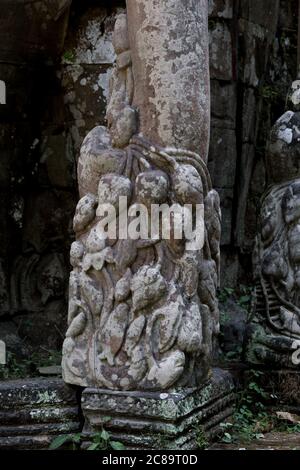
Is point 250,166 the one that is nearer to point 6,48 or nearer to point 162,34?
point 6,48

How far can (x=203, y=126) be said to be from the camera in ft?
15.0

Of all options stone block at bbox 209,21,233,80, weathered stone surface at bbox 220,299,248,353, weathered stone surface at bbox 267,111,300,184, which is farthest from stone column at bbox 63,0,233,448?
stone block at bbox 209,21,233,80

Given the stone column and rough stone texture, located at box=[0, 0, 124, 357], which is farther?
rough stone texture, located at box=[0, 0, 124, 357]

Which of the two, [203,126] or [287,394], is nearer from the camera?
[203,126]

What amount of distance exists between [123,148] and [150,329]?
0.97m

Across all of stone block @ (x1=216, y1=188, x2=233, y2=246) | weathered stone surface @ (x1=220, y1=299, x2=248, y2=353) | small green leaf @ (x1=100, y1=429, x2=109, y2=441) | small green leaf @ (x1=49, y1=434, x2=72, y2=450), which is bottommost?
small green leaf @ (x1=49, y1=434, x2=72, y2=450)

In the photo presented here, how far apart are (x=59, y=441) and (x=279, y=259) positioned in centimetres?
215

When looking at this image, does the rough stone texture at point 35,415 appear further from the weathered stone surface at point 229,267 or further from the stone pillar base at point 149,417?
the weathered stone surface at point 229,267

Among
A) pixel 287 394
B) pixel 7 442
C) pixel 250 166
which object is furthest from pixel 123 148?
pixel 250 166

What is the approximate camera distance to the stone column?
4277 mm

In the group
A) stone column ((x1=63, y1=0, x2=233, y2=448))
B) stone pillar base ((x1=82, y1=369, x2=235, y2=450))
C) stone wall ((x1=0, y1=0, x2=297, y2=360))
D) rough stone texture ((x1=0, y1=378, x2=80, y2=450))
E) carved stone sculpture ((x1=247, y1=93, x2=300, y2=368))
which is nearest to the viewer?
stone pillar base ((x1=82, y1=369, x2=235, y2=450))

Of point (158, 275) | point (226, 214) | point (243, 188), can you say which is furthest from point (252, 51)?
point (158, 275)

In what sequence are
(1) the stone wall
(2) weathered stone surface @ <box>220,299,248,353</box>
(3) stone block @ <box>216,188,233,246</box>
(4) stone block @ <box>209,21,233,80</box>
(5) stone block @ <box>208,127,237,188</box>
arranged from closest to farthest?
(2) weathered stone surface @ <box>220,299,248,353</box> < (1) the stone wall < (4) stone block @ <box>209,21,233,80</box> < (5) stone block @ <box>208,127,237,188</box> < (3) stone block @ <box>216,188,233,246</box>

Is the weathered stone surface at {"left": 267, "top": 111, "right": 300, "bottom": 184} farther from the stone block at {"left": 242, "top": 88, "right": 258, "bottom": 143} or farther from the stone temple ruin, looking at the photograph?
the stone block at {"left": 242, "top": 88, "right": 258, "bottom": 143}
